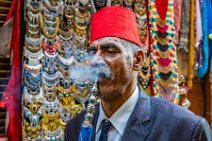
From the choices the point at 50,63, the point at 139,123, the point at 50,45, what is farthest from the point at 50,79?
the point at 139,123

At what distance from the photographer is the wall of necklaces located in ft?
9.49

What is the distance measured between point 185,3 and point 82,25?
1.48 metres

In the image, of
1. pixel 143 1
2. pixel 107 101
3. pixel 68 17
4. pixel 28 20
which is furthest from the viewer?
pixel 143 1

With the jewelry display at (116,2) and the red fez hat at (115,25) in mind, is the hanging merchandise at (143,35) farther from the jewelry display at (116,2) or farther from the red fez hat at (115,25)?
the red fez hat at (115,25)

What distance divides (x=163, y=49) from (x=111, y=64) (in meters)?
2.29

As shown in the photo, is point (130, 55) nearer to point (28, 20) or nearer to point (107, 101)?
point (107, 101)

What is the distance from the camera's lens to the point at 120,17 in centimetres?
162

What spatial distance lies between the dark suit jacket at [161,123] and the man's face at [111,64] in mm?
134

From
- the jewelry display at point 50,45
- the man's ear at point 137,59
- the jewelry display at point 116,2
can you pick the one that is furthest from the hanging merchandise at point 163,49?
the man's ear at point 137,59

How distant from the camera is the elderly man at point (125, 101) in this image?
4.82ft

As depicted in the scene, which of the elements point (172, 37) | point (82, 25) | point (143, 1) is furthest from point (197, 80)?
point (82, 25)

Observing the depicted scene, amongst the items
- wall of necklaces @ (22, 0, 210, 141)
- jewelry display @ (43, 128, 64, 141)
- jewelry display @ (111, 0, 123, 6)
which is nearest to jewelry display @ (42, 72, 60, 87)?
wall of necklaces @ (22, 0, 210, 141)

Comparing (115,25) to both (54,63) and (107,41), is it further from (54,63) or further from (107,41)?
(54,63)

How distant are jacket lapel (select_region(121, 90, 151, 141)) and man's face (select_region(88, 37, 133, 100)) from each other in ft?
0.36
